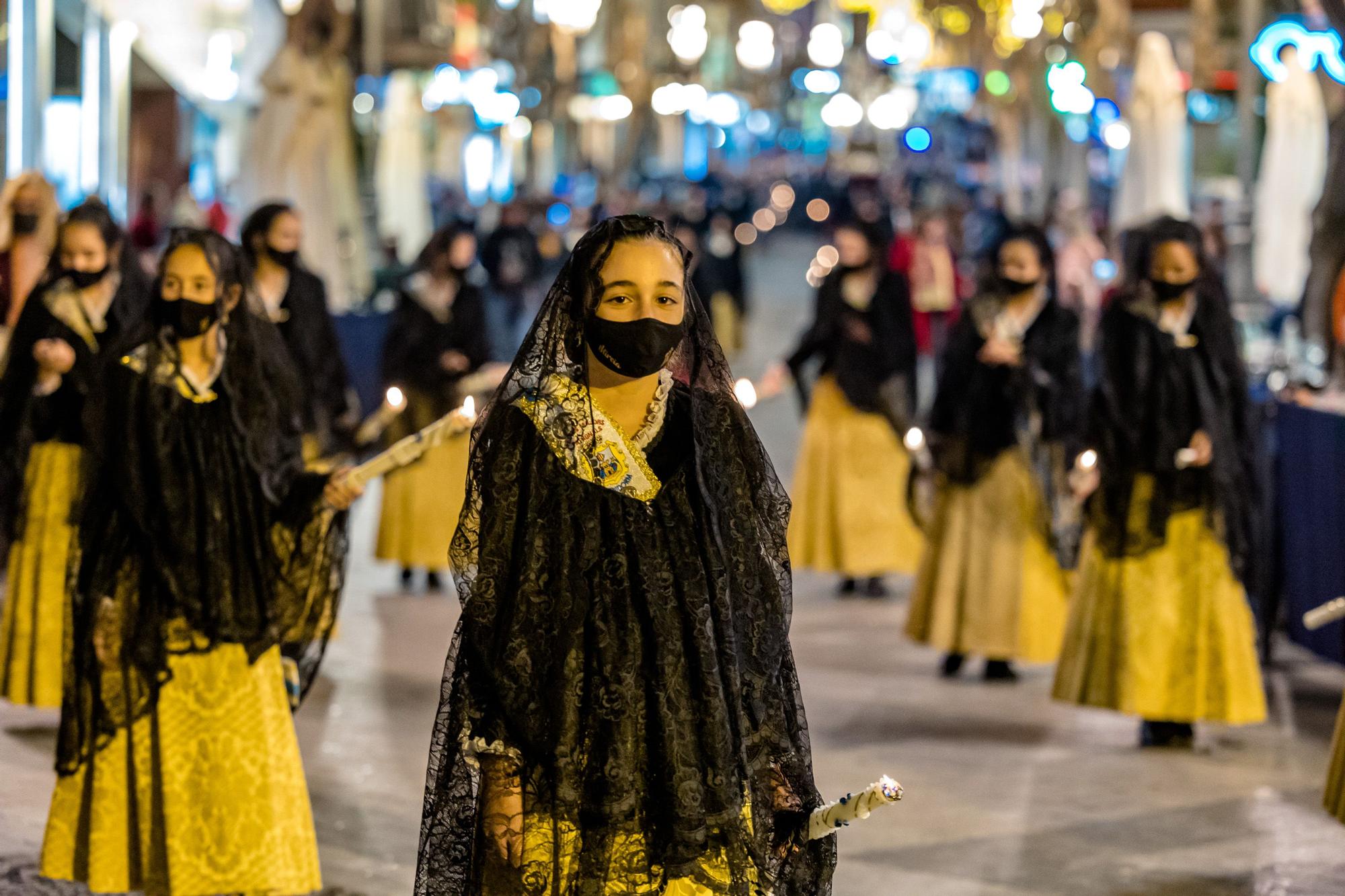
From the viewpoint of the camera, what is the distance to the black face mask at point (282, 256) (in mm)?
8648

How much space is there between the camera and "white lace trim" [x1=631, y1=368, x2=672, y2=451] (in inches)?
135

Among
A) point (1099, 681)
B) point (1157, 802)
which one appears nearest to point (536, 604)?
point (1157, 802)

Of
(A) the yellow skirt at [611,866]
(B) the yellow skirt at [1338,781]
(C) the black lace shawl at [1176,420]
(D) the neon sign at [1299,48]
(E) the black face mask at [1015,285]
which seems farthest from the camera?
(D) the neon sign at [1299,48]

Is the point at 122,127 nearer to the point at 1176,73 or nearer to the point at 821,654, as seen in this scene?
the point at 1176,73

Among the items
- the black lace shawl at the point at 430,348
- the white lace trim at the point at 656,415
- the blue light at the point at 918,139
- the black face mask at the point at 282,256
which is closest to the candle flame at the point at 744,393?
the white lace trim at the point at 656,415

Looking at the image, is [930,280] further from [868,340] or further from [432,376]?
[432,376]

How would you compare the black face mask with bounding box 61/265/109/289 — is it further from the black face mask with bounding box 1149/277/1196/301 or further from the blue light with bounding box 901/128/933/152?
the blue light with bounding box 901/128/933/152

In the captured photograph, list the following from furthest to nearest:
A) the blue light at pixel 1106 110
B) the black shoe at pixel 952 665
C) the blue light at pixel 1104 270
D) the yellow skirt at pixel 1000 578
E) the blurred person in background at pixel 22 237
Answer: the blue light at pixel 1106 110 < the blue light at pixel 1104 270 < the blurred person in background at pixel 22 237 < the black shoe at pixel 952 665 < the yellow skirt at pixel 1000 578

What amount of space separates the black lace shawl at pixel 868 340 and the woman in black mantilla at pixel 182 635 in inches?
222

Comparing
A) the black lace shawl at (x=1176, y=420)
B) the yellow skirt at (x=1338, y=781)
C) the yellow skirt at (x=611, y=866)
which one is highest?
the black lace shawl at (x=1176, y=420)

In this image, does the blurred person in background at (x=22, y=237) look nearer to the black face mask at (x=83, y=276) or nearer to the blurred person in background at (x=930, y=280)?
the black face mask at (x=83, y=276)

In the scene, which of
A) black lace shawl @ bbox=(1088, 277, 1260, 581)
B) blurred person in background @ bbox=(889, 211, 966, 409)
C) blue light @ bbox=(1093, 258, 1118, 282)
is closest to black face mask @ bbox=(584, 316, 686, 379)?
black lace shawl @ bbox=(1088, 277, 1260, 581)

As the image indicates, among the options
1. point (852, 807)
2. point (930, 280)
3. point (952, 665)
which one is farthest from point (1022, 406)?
point (930, 280)

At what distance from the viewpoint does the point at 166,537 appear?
4.98m
